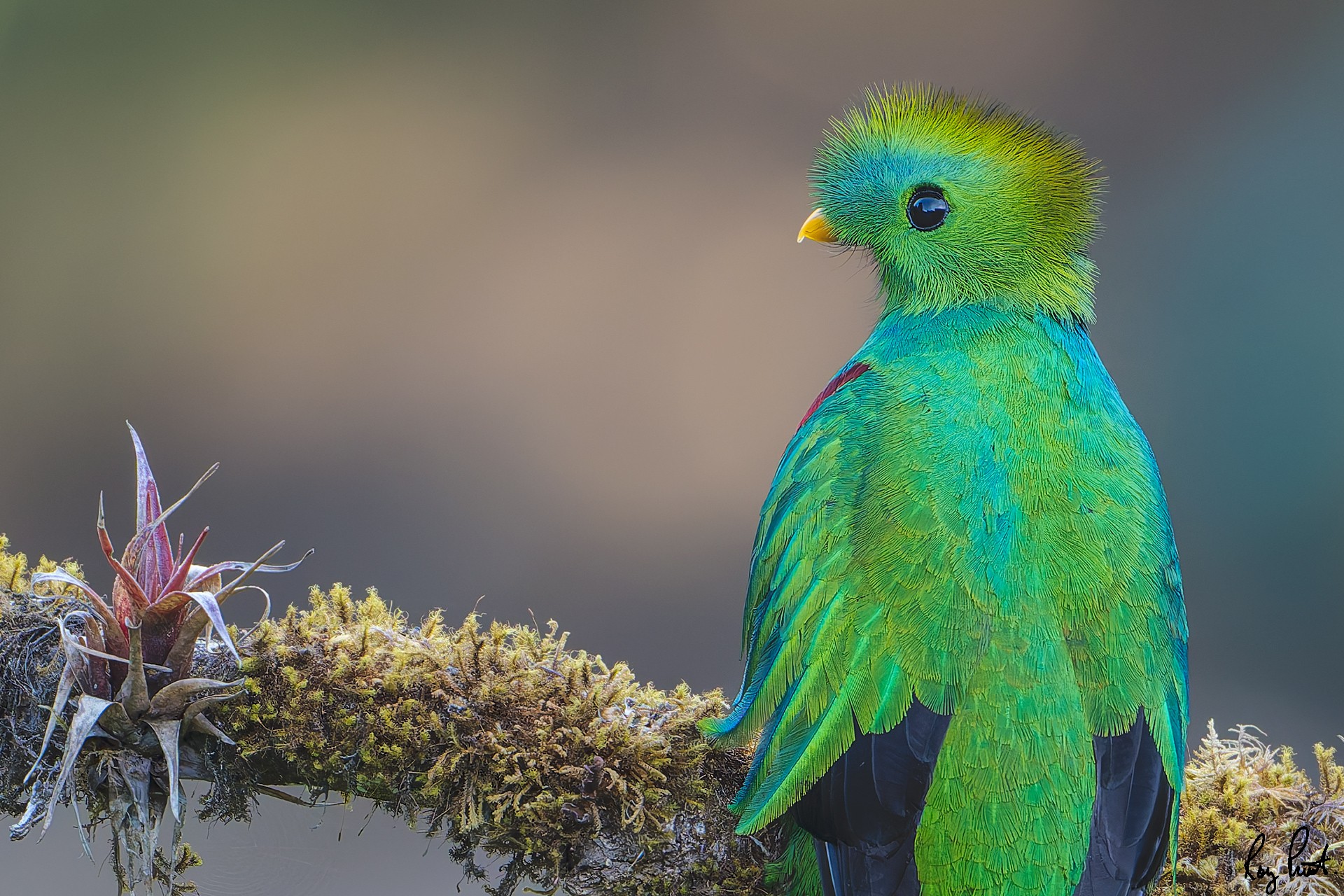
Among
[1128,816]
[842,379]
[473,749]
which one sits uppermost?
[842,379]

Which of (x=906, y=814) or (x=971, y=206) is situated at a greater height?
(x=971, y=206)

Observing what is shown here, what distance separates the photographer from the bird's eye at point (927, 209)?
7.37 feet

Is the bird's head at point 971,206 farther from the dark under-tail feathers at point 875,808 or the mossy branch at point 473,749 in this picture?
the mossy branch at point 473,749

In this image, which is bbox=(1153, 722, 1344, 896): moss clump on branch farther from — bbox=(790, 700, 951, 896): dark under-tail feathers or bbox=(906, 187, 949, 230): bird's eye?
bbox=(906, 187, 949, 230): bird's eye

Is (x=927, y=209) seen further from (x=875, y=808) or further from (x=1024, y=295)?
(x=875, y=808)

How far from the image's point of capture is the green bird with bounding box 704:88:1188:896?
165 cm

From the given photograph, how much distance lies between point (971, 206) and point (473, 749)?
4.56 ft

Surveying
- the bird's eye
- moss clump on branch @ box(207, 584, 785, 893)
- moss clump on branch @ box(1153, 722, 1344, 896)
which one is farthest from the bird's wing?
moss clump on branch @ box(1153, 722, 1344, 896)

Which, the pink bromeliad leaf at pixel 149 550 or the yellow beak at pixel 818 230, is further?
the yellow beak at pixel 818 230

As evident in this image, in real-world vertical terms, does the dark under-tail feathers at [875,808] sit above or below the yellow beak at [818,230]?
below

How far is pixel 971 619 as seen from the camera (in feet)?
5.69

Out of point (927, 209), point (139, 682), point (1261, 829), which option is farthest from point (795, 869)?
point (927, 209)
